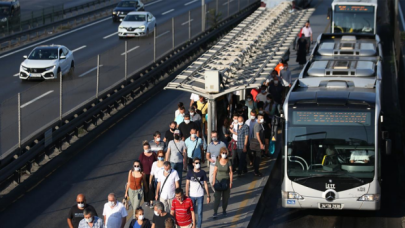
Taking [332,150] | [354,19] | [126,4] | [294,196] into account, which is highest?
[354,19]

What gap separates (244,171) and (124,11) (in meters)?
31.0

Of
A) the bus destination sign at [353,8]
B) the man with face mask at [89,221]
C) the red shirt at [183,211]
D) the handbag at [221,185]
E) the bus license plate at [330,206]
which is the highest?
the bus destination sign at [353,8]

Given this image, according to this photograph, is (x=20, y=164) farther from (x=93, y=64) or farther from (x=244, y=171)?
(x=93, y=64)

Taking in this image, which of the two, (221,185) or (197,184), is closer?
(197,184)

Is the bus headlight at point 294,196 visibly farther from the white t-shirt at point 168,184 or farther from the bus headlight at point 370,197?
the white t-shirt at point 168,184

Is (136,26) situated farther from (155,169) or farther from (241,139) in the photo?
(155,169)

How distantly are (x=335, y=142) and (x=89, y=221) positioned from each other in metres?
5.85

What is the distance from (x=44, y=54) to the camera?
99.9 ft

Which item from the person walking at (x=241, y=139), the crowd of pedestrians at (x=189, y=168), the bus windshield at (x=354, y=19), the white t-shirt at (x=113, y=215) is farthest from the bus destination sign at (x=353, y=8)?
the white t-shirt at (x=113, y=215)

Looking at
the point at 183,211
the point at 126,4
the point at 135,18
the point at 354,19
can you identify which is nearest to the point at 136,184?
the point at 183,211

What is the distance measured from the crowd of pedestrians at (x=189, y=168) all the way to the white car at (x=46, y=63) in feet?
32.2

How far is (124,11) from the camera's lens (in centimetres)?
4812

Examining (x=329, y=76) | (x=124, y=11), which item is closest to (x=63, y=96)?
(x=329, y=76)

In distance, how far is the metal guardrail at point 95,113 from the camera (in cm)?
1748
